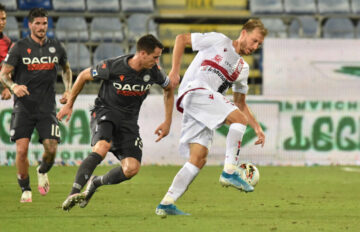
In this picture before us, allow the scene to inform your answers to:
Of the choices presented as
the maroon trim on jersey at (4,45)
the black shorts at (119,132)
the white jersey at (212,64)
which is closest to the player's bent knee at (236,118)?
the white jersey at (212,64)

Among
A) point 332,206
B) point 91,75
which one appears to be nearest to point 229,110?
point 91,75

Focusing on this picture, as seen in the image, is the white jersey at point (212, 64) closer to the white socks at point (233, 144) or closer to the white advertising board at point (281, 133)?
the white socks at point (233, 144)

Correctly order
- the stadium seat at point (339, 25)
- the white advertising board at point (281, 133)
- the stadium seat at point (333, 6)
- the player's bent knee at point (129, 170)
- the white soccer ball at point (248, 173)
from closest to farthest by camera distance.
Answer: the white soccer ball at point (248, 173), the player's bent knee at point (129, 170), the white advertising board at point (281, 133), the stadium seat at point (339, 25), the stadium seat at point (333, 6)

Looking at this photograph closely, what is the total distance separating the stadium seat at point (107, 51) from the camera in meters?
14.6

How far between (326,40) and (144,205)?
7.07 m

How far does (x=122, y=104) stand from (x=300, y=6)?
11.2 m

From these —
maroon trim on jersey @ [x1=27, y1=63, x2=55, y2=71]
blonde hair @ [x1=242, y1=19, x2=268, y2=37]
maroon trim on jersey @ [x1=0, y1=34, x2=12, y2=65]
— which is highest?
blonde hair @ [x1=242, y1=19, x2=268, y2=37]

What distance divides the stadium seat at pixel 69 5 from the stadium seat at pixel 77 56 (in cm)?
250

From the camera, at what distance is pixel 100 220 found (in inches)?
249

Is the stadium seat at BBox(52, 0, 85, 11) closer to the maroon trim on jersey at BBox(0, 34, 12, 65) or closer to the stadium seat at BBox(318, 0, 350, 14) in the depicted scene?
the stadium seat at BBox(318, 0, 350, 14)

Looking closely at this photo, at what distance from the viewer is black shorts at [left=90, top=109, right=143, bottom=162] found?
698 cm

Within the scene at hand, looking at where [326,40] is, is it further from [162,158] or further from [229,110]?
[229,110]

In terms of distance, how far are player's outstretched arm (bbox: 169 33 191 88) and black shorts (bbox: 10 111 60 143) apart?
1895 millimetres

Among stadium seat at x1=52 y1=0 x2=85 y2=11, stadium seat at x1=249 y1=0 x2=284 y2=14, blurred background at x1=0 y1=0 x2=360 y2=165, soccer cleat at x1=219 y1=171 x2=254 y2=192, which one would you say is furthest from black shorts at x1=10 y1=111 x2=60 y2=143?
stadium seat at x1=249 y1=0 x2=284 y2=14
